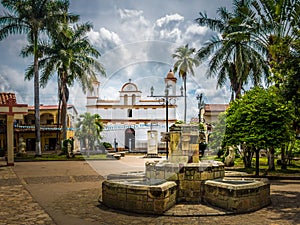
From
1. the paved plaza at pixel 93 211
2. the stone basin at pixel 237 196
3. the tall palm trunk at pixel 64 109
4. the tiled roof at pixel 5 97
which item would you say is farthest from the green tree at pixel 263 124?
the tall palm trunk at pixel 64 109

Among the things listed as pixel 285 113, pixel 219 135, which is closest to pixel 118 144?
pixel 219 135

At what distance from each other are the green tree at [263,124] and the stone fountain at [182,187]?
4.86 meters

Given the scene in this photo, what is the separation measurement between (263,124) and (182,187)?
21.4ft

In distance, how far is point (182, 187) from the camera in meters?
8.73

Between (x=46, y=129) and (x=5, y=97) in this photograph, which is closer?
(x=5, y=97)

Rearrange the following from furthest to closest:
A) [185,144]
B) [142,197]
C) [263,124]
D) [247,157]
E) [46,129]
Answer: [46,129] < [247,157] < [263,124] < [185,144] < [142,197]

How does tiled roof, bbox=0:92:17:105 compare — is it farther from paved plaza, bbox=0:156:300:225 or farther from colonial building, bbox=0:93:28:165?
paved plaza, bbox=0:156:300:225

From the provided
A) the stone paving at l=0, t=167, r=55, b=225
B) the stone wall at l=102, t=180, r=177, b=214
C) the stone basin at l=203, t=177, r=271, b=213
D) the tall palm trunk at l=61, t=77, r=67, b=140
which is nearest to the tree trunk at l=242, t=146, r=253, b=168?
the stone basin at l=203, t=177, r=271, b=213

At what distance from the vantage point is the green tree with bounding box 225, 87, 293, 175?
13.7 metres

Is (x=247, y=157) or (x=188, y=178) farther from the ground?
(x=188, y=178)

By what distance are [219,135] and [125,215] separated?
14.2 metres

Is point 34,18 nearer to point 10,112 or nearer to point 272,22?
point 10,112

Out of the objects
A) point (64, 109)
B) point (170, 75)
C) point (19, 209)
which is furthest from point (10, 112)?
point (19, 209)

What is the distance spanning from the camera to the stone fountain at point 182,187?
7641mm
